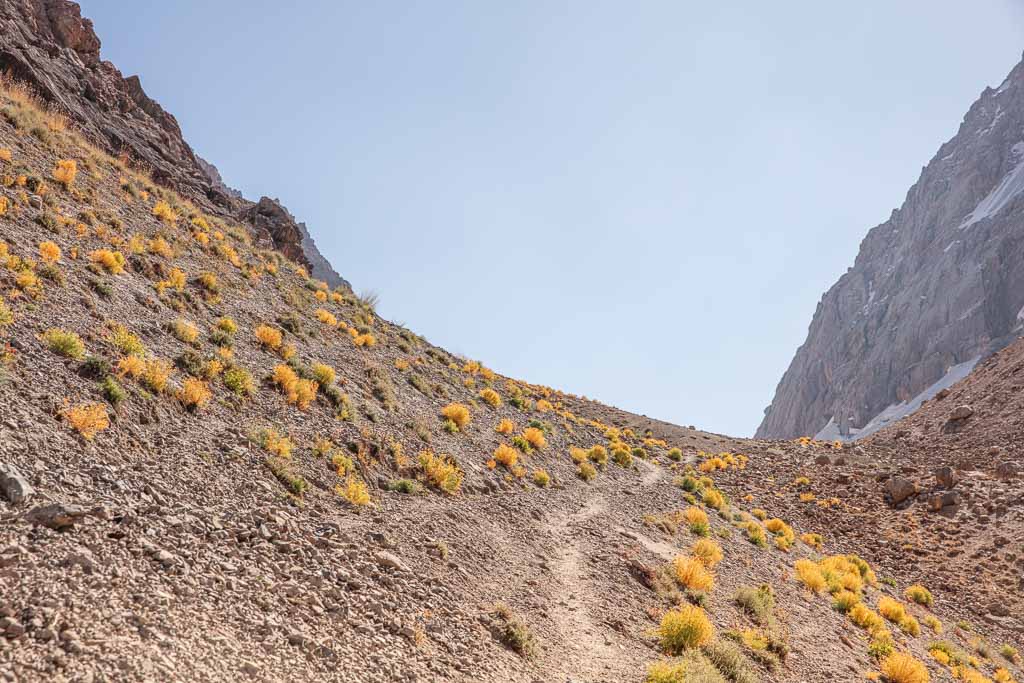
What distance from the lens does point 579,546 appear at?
13.8m

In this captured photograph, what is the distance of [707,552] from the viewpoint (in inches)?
635

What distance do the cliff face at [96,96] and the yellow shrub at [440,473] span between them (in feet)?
74.3

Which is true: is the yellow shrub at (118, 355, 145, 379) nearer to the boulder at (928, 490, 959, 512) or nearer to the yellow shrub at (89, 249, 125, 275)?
the yellow shrub at (89, 249, 125, 275)

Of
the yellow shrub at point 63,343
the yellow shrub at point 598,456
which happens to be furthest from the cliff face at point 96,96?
the yellow shrub at point 598,456

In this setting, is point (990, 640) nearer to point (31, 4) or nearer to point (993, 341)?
point (31, 4)

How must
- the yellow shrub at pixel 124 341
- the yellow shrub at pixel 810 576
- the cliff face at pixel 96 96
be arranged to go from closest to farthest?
the yellow shrub at pixel 124 341 < the yellow shrub at pixel 810 576 < the cliff face at pixel 96 96

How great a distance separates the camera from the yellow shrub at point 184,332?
13.0 m

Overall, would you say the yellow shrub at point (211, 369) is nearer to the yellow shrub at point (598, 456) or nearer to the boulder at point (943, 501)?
the yellow shrub at point (598, 456)

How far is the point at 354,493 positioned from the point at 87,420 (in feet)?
14.3

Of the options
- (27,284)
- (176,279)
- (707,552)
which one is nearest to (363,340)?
(176,279)

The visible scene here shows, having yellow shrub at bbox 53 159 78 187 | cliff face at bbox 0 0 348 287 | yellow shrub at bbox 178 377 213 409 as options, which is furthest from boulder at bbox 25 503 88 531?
cliff face at bbox 0 0 348 287

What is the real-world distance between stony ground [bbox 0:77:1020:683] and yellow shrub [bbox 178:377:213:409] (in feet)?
0.22

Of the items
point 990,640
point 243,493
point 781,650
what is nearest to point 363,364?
point 243,493

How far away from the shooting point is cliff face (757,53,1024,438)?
319 ft
